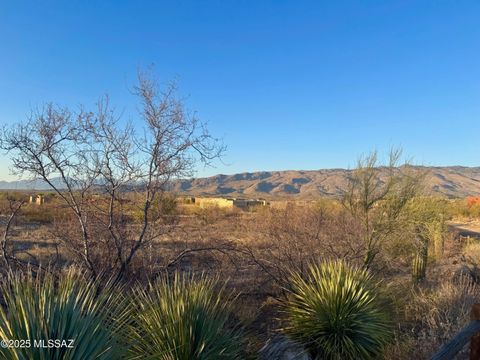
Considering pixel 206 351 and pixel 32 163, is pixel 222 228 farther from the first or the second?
pixel 206 351

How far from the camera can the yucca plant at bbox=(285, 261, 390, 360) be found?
5708mm

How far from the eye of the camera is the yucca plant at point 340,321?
571 centimetres

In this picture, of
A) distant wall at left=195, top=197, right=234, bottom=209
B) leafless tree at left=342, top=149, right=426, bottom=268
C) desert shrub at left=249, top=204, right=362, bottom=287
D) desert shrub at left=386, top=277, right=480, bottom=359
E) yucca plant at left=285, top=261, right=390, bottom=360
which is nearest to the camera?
yucca plant at left=285, top=261, right=390, bottom=360

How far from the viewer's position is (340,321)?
5.89m

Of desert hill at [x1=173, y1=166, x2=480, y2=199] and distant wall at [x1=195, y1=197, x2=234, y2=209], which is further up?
desert hill at [x1=173, y1=166, x2=480, y2=199]

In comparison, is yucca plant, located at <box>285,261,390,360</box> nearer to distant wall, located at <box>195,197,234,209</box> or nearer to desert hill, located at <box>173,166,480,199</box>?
distant wall, located at <box>195,197,234,209</box>

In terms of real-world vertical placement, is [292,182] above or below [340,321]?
above

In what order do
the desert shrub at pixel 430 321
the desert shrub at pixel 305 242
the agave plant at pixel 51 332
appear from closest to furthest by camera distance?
the agave plant at pixel 51 332 → the desert shrub at pixel 430 321 → the desert shrub at pixel 305 242

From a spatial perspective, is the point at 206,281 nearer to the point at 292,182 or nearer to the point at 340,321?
the point at 340,321

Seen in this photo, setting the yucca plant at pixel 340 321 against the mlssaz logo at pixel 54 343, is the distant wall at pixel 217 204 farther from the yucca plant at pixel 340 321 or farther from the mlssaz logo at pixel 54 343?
the mlssaz logo at pixel 54 343

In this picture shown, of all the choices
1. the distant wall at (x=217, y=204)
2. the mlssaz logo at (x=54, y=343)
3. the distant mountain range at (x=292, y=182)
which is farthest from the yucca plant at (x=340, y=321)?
the distant mountain range at (x=292, y=182)

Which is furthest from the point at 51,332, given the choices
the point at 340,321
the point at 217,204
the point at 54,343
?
the point at 217,204

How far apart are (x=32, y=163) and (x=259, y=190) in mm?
144730

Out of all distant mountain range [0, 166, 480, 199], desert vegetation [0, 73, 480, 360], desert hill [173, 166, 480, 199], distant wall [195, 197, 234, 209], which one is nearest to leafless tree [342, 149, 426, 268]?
desert vegetation [0, 73, 480, 360]
